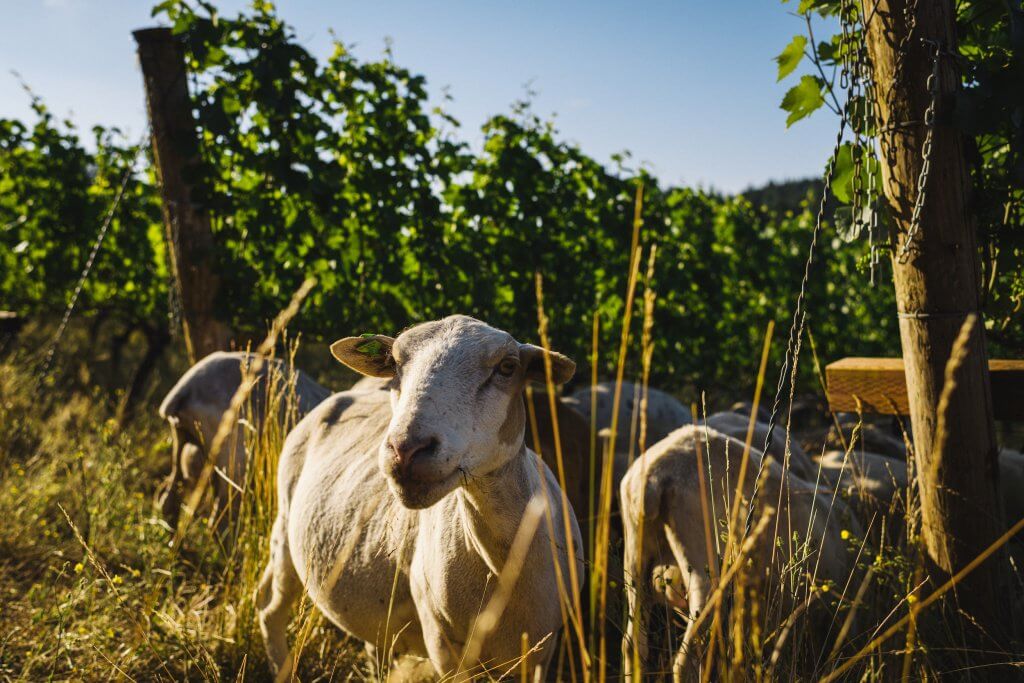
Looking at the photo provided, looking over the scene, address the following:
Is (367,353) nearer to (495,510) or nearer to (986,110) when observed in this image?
(495,510)

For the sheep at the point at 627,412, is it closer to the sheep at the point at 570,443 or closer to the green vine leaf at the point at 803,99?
the sheep at the point at 570,443

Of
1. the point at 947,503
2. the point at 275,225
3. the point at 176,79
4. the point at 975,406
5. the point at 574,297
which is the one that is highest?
the point at 176,79

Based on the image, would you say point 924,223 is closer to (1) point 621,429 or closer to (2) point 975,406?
(2) point 975,406

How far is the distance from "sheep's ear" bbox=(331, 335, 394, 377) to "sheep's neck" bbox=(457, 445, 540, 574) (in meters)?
0.63

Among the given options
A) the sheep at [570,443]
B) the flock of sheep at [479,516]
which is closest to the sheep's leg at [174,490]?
the sheep at [570,443]

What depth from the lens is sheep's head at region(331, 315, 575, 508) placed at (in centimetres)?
203

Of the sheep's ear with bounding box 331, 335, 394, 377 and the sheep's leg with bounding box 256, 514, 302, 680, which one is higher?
the sheep's ear with bounding box 331, 335, 394, 377

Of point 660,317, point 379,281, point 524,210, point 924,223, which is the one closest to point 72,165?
point 379,281

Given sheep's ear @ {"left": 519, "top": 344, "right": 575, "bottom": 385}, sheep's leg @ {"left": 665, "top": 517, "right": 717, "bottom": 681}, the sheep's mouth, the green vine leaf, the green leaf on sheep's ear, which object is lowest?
sheep's leg @ {"left": 665, "top": 517, "right": 717, "bottom": 681}

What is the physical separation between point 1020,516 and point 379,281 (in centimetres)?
503

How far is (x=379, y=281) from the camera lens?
6.41 metres

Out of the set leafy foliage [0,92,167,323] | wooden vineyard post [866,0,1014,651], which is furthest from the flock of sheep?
leafy foliage [0,92,167,323]

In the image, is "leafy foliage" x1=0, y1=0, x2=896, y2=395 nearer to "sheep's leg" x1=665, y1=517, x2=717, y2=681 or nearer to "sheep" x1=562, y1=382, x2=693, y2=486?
"sheep" x1=562, y1=382, x2=693, y2=486

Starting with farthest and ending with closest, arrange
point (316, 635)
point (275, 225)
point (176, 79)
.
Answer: point (275, 225) < point (176, 79) < point (316, 635)
